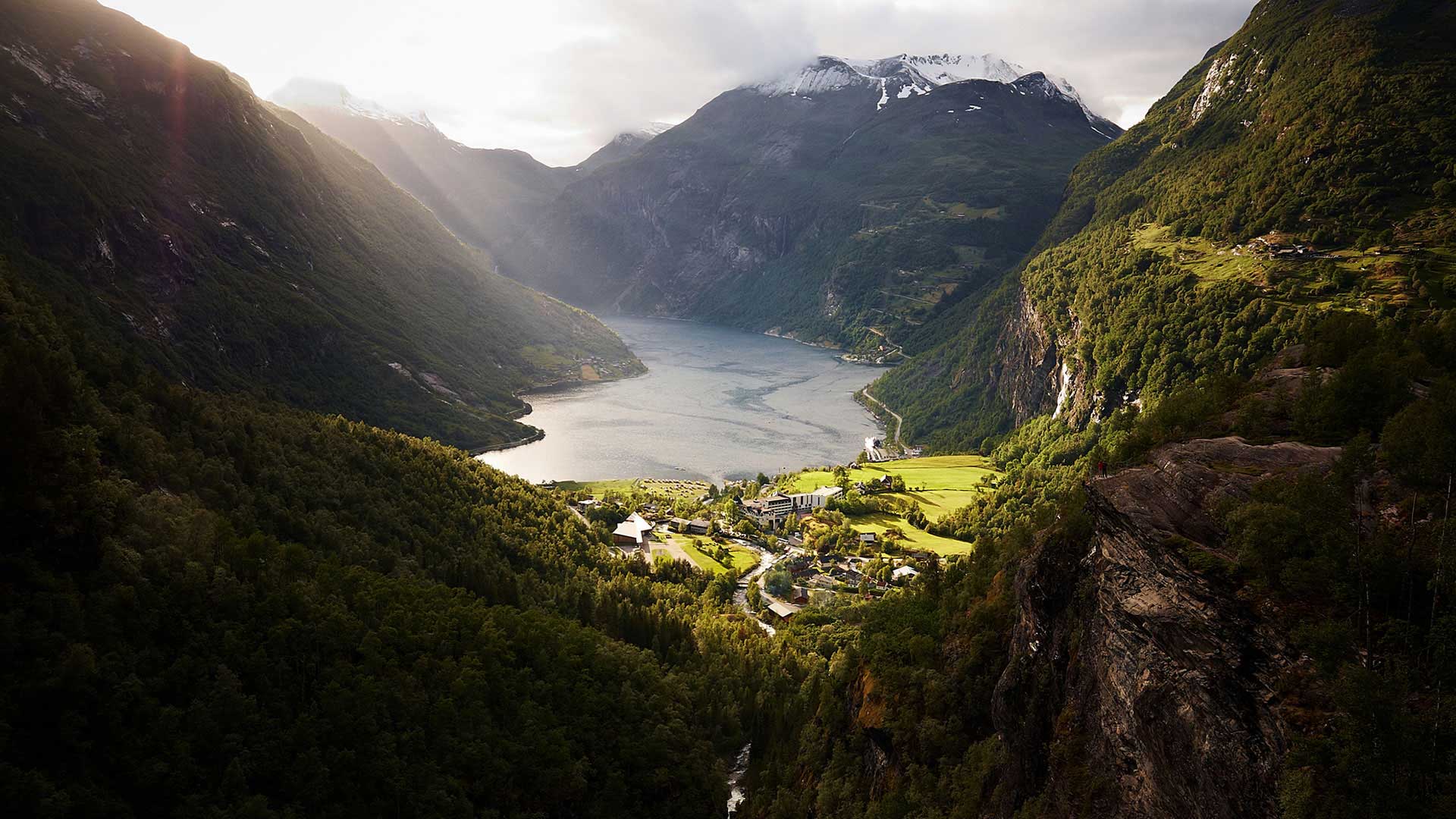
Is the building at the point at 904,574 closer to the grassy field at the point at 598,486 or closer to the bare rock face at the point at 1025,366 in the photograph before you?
the grassy field at the point at 598,486

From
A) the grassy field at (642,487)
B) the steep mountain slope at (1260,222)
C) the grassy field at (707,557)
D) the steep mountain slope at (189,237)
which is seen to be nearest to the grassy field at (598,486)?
the grassy field at (642,487)

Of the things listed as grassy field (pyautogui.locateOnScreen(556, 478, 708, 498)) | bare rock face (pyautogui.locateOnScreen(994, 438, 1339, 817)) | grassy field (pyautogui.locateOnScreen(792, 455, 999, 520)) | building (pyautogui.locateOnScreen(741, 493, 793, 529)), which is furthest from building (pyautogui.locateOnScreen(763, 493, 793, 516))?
bare rock face (pyautogui.locateOnScreen(994, 438, 1339, 817))

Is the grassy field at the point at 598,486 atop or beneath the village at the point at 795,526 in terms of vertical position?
beneath

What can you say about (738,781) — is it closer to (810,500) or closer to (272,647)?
(272,647)

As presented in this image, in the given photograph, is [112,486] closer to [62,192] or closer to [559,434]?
[62,192]

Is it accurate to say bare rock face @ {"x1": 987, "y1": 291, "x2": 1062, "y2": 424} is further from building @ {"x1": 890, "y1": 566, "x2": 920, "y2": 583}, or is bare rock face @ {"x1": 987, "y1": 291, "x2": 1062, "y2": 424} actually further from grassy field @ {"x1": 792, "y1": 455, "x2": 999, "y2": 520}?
building @ {"x1": 890, "y1": 566, "x2": 920, "y2": 583}

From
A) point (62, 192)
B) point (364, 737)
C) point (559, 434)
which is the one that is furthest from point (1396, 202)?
point (62, 192)

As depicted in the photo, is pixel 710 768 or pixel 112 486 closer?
pixel 112 486
